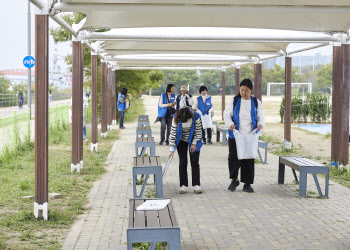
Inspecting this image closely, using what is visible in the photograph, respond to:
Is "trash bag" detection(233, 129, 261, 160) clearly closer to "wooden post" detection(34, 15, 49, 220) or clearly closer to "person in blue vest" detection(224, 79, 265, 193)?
"person in blue vest" detection(224, 79, 265, 193)

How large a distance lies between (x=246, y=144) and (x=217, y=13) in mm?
1975

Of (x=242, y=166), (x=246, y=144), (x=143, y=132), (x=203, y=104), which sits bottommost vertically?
(x=242, y=166)

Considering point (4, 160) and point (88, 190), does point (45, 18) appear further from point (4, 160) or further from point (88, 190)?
point (4, 160)

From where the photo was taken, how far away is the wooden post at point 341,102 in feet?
37.2

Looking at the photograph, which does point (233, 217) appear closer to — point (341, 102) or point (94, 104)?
point (341, 102)

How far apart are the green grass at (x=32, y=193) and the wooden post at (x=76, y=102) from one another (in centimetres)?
39

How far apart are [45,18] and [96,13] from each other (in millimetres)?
1686

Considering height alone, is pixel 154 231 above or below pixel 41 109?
below

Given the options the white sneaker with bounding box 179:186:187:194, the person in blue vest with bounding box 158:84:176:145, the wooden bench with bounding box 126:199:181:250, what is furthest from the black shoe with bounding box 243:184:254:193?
the person in blue vest with bounding box 158:84:176:145

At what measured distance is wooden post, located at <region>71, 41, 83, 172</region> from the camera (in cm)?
1090

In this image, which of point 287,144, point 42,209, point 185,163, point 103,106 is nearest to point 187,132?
point 185,163

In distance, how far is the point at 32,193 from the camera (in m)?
8.98

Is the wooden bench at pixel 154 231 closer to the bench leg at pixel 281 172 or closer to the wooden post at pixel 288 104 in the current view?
the bench leg at pixel 281 172

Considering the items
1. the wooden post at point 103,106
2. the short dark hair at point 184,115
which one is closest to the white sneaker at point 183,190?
the short dark hair at point 184,115
